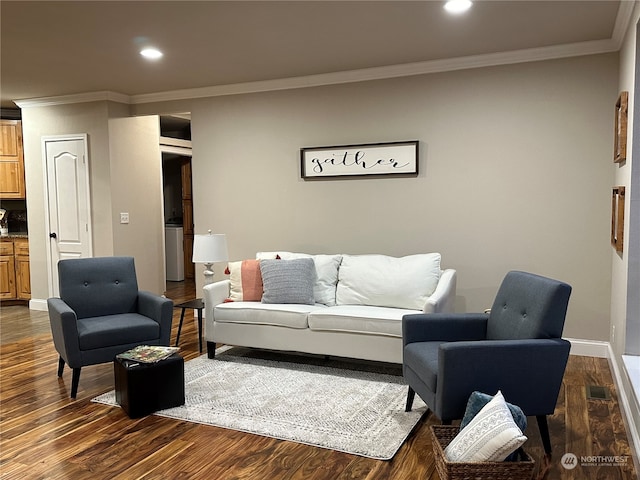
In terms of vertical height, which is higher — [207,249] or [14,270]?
[207,249]

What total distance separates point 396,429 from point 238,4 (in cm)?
263

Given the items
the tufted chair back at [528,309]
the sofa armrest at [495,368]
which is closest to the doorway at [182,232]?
the tufted chair back at [528,309]

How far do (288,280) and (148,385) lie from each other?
1466 mm

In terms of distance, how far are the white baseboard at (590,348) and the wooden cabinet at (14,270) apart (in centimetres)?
610

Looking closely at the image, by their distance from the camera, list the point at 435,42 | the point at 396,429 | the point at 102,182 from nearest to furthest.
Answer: the point at 396,429 < the point at 435,42 < the point at 102,182

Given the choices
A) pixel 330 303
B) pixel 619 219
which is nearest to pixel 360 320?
pixel 330 303

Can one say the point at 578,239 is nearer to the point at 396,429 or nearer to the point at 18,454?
the point at 396,429

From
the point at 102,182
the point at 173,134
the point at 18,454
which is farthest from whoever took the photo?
the point at 173,134

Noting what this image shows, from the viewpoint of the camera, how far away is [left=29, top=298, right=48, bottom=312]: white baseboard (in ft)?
21.4

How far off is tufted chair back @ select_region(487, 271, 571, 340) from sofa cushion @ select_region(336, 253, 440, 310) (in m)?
0.87

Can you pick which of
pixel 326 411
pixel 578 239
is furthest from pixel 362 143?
pixel 326 411

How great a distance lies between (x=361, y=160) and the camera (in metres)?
4.98

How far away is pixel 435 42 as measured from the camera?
160 inches

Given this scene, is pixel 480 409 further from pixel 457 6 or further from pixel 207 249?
pixel 207 249
